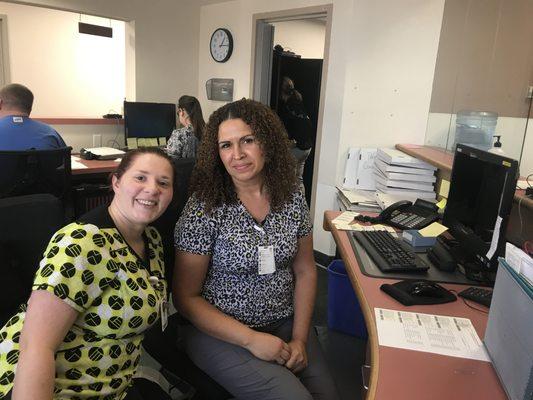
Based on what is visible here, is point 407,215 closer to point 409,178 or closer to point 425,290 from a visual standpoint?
point 409,178

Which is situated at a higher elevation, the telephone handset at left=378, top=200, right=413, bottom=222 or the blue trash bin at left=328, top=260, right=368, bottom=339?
the telephone handset at left=378, top=200, right=413, bottom=222

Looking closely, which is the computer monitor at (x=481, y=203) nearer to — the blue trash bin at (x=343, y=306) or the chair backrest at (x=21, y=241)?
the blue trash bin at (x=343, y=306)

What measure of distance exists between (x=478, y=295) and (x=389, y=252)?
39cm

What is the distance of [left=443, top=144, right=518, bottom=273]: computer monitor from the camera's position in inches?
53.6

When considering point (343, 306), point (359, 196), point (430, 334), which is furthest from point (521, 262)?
point (359, 196)

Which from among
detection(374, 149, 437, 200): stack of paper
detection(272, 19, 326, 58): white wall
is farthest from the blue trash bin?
detection(272, 19, 326, 58): white wall

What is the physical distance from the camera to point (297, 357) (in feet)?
4.46

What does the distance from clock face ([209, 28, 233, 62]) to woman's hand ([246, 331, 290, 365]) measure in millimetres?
3588

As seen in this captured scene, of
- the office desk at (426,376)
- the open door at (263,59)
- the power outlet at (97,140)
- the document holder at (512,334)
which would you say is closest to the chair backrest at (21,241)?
the office desk at (426,376)

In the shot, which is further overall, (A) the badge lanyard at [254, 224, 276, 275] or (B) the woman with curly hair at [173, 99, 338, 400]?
(A) the badge lanyard at [254, 224, 276, 275]

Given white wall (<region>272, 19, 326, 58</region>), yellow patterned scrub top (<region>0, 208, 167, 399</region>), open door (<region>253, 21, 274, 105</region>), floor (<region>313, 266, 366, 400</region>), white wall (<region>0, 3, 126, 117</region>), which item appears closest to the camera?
yellow patterned scrub top (<region>0, 208, 167, 399</region>)

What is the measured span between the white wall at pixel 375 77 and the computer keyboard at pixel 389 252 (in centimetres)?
143

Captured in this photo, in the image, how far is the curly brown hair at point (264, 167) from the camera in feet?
4.74

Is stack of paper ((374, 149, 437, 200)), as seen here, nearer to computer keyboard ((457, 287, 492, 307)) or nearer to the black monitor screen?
computer keyboard ((457, 287, 492, 307))
